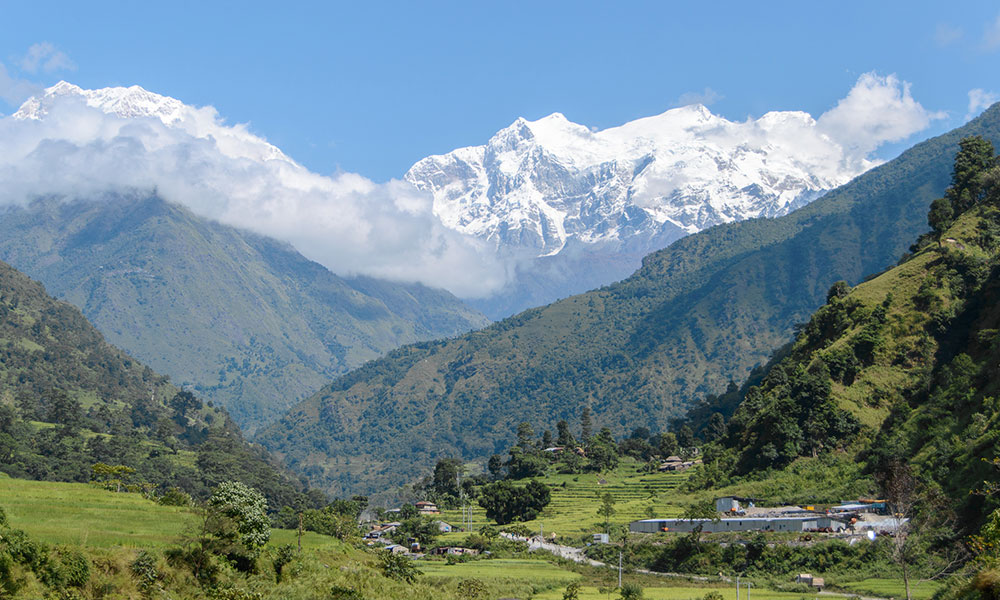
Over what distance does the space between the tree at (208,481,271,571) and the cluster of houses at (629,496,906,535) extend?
166 ft

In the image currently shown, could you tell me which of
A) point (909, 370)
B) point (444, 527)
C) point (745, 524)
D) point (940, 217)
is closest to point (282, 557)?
point (745, 524)

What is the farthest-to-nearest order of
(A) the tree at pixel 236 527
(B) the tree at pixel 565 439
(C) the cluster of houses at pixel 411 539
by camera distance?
1. (B) the tree at pixel 565 439
2. (C) the cluster of houses at pixel 411 539
3. (A) the tree at pixel 236 527

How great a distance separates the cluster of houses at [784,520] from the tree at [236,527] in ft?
166

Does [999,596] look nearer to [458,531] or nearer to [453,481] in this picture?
[458,531]

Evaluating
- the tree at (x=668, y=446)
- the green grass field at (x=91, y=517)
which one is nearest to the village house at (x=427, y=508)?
the tree at (x=668, y=446)

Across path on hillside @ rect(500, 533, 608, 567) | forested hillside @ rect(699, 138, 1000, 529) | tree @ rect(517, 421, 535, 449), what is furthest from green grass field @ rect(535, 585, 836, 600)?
tree @ rect(517, 421, 535, 449)

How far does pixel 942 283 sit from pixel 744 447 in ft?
105

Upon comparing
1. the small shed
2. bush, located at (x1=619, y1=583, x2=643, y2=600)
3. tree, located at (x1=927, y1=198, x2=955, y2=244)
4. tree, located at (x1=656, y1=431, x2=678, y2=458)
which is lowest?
bush, located at (x1=619, y1=583, x2=643, y2=600)

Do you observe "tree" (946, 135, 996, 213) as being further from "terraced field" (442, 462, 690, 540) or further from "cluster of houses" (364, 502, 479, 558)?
"cluster of houses" (364, 502, 479, 558)

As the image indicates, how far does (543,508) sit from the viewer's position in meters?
131

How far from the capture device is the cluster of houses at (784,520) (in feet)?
264

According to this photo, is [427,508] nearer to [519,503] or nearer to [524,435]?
[519,503]

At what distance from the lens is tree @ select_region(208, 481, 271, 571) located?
44.8 meters

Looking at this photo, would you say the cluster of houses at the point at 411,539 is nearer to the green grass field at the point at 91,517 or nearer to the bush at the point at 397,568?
the bush at the point at 397,568
